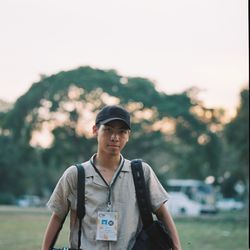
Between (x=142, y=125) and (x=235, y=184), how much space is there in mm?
26348

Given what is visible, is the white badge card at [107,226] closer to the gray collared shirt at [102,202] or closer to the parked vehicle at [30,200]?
the gray collared shirt at [102,202]

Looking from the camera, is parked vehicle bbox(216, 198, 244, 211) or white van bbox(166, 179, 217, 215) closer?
white van bbox(166, 179, 217, 215)

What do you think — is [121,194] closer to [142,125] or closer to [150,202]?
[150,202]

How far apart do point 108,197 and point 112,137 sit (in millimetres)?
255

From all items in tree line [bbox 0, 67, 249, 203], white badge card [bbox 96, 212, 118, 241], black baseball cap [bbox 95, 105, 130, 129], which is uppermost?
tree line [bbox 0, 67, 249, 203]

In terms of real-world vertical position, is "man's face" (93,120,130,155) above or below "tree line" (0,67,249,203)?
below

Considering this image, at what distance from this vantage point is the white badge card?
8.44ft

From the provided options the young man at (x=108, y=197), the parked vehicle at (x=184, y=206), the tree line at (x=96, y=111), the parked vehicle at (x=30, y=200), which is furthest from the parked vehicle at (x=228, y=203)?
the young man at (x=108, y=197)

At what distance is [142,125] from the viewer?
2972cm

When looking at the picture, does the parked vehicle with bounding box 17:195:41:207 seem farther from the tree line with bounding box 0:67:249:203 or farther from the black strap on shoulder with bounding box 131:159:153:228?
the black strap on shoulder with bounding box 131:159:153:228

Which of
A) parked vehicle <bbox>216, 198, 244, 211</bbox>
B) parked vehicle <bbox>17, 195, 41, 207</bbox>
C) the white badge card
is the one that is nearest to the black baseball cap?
the white badge card

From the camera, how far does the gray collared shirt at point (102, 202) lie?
2.62 meters

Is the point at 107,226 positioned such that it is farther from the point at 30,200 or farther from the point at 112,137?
the point at 30,200

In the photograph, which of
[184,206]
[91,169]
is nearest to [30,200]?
[184,206]
